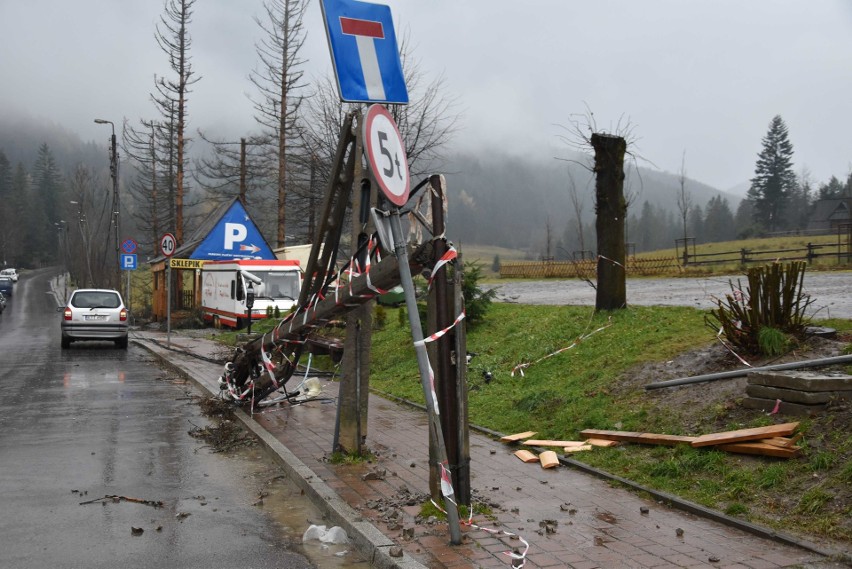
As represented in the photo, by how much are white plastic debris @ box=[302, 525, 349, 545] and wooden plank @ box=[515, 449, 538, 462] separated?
2485 millimetres

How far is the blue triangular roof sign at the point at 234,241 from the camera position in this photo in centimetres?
3259

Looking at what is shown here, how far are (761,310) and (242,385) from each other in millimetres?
7063

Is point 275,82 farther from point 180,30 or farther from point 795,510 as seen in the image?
point 795,510

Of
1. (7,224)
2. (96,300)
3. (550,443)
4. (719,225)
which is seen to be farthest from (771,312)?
(7,224)

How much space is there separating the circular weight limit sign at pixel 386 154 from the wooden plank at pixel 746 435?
11.2ft

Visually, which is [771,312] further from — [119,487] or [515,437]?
[119,487]

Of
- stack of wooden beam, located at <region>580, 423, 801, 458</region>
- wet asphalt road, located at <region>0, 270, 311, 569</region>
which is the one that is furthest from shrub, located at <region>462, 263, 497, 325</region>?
stack of wooden beam, located at <region>580, 423, 801, 458</region>

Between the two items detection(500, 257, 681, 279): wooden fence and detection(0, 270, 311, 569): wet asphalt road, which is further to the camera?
detection(500, 257, 681, 279): wooden fence

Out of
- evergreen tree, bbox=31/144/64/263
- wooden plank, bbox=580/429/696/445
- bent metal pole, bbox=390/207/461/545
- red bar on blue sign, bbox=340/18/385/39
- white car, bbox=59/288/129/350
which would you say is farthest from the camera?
evergreen tree, bbox=31/144/64/263

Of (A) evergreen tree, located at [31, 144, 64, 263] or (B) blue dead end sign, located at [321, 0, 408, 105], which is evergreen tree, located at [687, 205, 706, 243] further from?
(B) blue dead end sign, located at [321, 0, 408, 105]

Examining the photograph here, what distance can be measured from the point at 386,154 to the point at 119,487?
414 centimetres

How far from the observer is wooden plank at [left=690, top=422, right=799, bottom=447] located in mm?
6270

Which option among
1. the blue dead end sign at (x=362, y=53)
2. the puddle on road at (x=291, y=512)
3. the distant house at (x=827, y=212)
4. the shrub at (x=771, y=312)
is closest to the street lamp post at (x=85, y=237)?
the puddle on road at (x=291, y=512)

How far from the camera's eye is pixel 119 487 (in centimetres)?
704
